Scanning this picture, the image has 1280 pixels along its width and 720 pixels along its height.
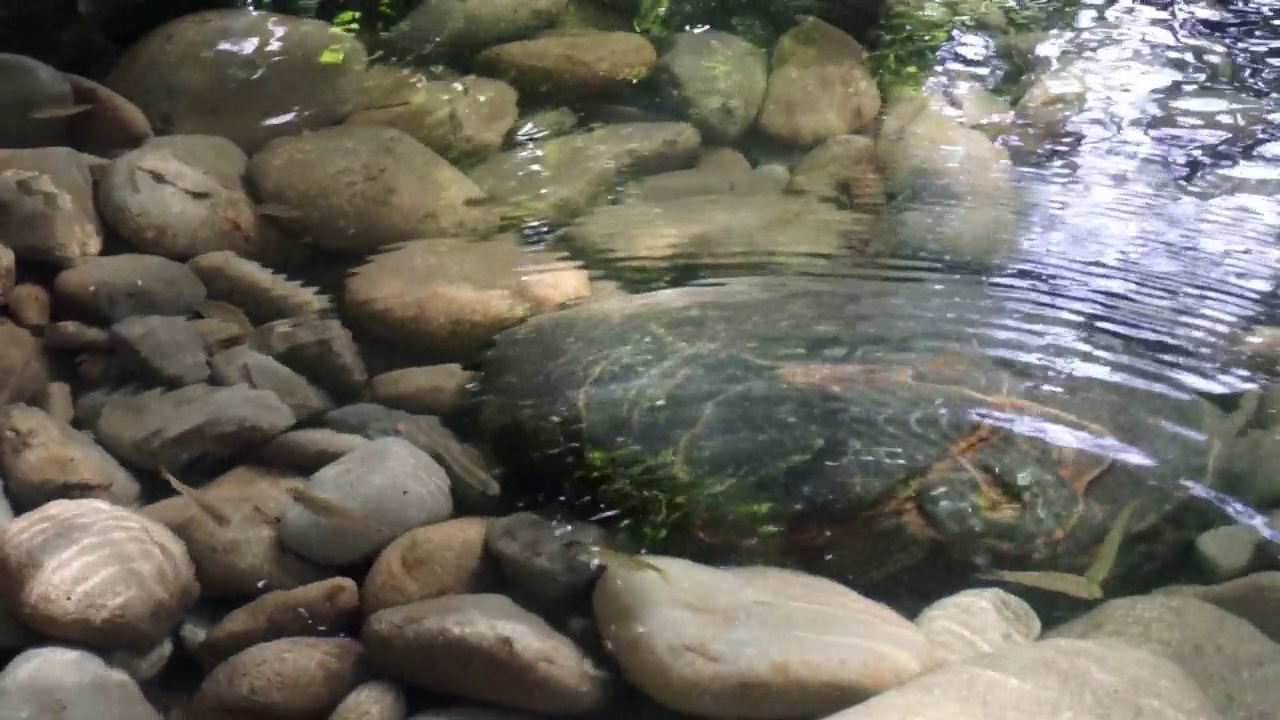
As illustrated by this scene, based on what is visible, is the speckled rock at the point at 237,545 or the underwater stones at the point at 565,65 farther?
the underwater stones at the point at 565,65

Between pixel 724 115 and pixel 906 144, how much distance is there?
0.79m

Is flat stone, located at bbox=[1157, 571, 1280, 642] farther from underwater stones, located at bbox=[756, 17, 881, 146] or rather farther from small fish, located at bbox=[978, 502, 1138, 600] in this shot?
underwater stones, located at bbox=[756, 17, 881, 146]

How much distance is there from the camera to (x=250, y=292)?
3.34 meters

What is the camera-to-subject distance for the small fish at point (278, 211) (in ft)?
11.7

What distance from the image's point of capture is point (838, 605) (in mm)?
2377

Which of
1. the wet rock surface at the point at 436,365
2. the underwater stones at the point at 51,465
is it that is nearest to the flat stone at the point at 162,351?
the wet rock surface at the point at 436,365

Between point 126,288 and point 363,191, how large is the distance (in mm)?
830

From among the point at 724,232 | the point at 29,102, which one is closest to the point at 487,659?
the point at 724,232

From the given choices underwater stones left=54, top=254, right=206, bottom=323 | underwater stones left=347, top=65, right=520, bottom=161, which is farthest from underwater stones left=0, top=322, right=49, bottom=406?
underwater stones left=347, top=65, right=520, bottom=161

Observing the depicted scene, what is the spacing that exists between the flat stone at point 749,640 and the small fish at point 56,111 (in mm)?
2611

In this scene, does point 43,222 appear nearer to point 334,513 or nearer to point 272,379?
point 272,379

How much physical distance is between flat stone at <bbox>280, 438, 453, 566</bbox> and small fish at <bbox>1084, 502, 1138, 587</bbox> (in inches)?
63.2

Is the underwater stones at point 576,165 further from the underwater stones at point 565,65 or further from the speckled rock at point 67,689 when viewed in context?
the speckled rock at point 67,689

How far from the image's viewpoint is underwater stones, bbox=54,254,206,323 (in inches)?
124
